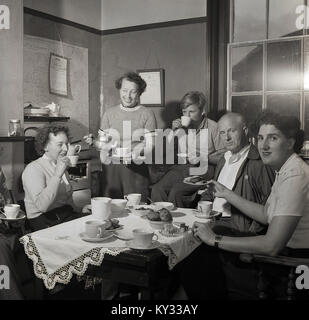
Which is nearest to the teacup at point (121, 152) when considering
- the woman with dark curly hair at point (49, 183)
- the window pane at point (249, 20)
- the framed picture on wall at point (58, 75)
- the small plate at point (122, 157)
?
the small plate at point (122, 157)

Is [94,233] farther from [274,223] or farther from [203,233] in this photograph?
[274,223]

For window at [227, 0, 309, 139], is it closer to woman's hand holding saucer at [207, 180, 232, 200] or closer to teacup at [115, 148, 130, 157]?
teacup at [115, 148, 130, 157]

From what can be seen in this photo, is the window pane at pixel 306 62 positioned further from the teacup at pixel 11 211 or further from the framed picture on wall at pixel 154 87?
the teacup at pixel 11 211

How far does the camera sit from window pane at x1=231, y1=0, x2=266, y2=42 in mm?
3969

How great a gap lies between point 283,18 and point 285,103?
786mm

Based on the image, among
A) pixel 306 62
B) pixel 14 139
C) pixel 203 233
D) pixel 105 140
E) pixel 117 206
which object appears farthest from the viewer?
pixel 105 140

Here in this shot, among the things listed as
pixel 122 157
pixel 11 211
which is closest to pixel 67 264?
pixel 11 211

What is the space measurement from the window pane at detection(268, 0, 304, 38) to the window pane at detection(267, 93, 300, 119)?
0.56 m

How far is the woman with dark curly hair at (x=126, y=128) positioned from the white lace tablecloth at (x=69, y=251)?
197 centimetres

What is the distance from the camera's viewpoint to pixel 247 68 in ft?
13.2

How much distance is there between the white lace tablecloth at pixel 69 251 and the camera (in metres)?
1.68

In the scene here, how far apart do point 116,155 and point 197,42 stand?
1465 mm

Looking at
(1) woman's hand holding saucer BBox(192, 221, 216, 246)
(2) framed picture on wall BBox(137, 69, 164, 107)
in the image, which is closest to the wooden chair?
(1) woman's hand holding saucer BBox(192, 221, 216, 246)

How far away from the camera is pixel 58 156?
2.76 metres
